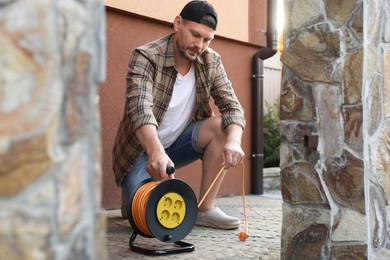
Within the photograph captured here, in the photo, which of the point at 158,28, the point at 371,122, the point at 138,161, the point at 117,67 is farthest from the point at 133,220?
the point at 158,28

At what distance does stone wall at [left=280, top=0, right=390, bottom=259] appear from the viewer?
2.63 metres

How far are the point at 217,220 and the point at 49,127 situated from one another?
2.81 m

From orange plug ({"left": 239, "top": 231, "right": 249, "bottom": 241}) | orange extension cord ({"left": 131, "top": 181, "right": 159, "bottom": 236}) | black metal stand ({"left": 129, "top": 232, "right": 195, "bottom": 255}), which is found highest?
orange extension cord ({"left": 131, "top": 181, "right": 159, "bottom": 236})

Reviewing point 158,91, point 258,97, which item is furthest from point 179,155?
point 258,97

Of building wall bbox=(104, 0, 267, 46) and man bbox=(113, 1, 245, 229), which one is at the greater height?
building wall bbox=(104, 0, 267, 46)

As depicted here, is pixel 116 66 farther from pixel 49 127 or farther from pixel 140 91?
pixel 49 127

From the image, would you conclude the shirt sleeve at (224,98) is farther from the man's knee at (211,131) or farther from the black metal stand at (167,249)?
the black metal stand at (167,249)

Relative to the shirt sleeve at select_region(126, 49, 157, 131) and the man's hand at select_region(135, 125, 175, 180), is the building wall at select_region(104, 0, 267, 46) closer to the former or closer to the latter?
the shirt sleeve at select_region(126, 49, 157, 131)

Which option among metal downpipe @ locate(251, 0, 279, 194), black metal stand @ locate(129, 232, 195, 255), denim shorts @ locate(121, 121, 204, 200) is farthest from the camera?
metal downpipe @ locate(251, 0, 279, 194)

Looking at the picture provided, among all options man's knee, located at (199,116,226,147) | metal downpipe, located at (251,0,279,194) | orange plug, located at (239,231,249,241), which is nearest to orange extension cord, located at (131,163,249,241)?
orange plug, located at (239,231,249,241)

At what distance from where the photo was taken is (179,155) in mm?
3941

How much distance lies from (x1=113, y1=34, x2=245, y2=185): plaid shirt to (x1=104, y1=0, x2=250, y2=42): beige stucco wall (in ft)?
3.55

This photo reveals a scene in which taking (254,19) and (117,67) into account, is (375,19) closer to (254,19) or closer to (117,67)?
(117,67)

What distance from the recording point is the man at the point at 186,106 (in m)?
3.50
